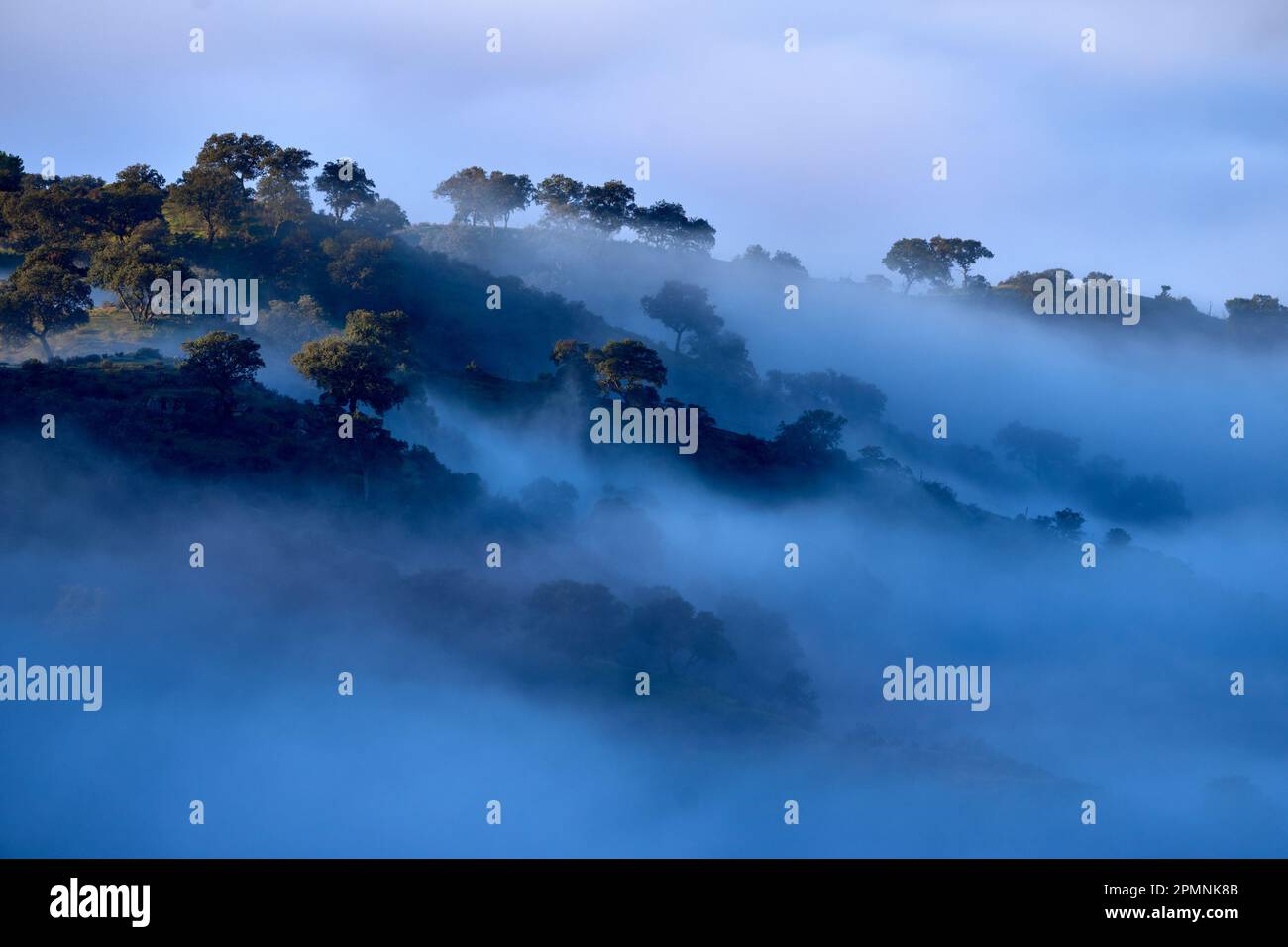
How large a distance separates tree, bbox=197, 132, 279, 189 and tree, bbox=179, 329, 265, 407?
157ft

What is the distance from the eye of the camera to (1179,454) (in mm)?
174375

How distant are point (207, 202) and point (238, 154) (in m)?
12.7

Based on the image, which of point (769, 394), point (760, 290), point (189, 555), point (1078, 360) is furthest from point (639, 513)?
point (1078, 360)

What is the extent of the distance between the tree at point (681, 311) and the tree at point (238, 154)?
34.9 m

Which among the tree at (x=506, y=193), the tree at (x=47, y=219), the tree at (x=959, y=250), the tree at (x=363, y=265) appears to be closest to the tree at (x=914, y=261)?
the tree at (x=959, y=250)

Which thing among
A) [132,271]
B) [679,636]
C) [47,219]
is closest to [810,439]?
[679,636]

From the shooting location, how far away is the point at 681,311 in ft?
481

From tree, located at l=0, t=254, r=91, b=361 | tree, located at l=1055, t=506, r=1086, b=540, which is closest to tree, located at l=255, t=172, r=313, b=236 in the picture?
tree, located at l=0, t=254, r=91, b=361

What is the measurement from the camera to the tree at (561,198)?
172 meters

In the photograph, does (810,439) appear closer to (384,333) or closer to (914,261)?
(384,333)

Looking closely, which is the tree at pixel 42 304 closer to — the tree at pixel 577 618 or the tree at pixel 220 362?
the tree at pixel 220 362

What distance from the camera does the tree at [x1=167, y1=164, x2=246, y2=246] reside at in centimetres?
12950

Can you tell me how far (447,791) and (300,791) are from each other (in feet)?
23.2
